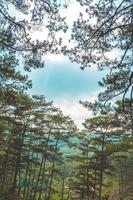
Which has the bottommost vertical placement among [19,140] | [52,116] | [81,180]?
[81,180]

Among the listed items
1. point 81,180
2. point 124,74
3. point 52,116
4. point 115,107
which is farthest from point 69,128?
point 124,74

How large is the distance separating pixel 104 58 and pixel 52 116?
800 inches

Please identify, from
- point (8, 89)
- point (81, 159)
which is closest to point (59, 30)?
point (8, 89)

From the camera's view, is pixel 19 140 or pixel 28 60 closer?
pixel 28 60

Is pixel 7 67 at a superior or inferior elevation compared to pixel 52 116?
inferior

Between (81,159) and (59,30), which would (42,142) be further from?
(59,30)

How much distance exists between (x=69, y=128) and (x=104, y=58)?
73.7 ft

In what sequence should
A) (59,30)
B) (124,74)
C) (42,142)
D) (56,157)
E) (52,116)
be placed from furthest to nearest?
(56,157), (42,142), (52,116), (124,74), (59,30)

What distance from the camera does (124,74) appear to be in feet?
46.4

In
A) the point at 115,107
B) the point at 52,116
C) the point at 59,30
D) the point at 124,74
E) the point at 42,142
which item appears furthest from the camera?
the point at 42,142

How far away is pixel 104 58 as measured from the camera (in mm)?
14195

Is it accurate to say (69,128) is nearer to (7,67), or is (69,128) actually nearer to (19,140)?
(19,140)

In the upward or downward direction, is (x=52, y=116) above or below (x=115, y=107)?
above

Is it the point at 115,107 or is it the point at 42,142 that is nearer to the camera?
the point at 115,107
